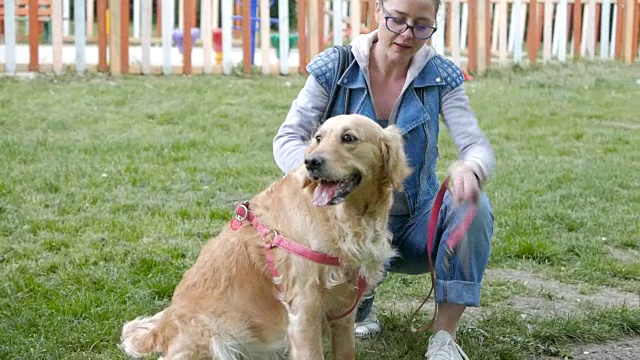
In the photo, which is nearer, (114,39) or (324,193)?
(324,193)

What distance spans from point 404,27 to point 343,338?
1.35m

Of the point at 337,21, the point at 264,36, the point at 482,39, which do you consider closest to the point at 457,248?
the point at 264,36

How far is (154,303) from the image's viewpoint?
4.61m

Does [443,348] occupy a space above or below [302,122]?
below

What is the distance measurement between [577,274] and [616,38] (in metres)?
12.7

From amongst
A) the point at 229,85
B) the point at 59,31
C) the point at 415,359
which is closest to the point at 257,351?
the point at 415,359

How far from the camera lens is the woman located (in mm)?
3922

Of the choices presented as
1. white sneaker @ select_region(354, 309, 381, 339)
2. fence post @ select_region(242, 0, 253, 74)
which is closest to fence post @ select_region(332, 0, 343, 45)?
fence post @ select_region(242, 0, 253, 74)

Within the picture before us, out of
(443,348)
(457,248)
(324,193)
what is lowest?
(443,348)

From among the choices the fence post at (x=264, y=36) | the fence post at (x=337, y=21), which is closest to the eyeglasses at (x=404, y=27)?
the fence post at (x=264, y=36)

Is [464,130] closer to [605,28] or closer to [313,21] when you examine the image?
[313,21]

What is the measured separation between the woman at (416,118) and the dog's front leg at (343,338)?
367mm

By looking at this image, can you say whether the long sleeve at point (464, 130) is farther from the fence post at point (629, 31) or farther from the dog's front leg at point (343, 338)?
the fence post at point (629, 31)

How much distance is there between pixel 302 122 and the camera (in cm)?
404
